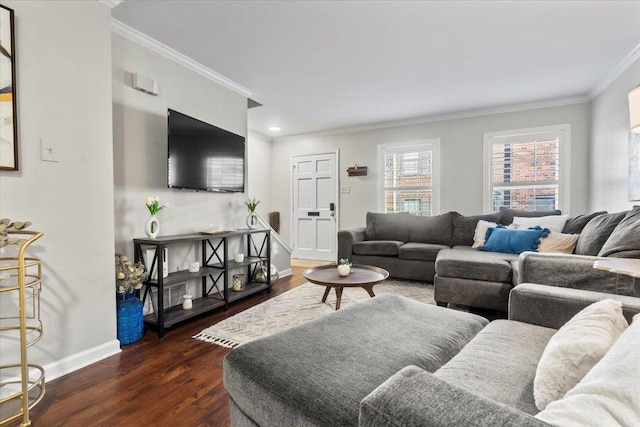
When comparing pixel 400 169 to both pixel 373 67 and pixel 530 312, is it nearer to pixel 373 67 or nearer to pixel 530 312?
pixel 373 67

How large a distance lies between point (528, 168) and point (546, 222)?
4.03 feet

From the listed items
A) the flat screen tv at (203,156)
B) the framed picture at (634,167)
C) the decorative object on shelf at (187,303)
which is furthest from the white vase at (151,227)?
the framed picture at (634,167)

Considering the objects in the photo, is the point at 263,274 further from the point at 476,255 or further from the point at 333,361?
the point at 333,361

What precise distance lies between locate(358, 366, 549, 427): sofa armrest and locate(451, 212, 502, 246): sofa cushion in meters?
3.91

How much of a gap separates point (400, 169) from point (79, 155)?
4.37 metres

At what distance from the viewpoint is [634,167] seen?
9.27 feet

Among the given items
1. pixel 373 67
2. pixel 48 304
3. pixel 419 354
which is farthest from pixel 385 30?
pixel 48 304

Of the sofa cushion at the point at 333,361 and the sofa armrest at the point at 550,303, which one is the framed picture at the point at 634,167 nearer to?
the sofa armrest at the point at 550,303

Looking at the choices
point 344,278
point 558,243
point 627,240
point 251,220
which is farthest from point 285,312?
point 558,243

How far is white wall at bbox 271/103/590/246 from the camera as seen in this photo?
411cm

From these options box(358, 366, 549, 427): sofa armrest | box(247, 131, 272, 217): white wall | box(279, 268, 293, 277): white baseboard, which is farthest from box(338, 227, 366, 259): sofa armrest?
box(358, 366, 549, 427): sofa armrest

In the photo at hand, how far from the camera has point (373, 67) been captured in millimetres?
3213

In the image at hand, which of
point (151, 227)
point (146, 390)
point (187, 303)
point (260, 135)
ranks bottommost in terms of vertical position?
point (146, 390)

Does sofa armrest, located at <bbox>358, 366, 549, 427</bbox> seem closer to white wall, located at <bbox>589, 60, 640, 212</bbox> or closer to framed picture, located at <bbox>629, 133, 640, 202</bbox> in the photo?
framed picture, located at <bbox>629, 133, 640, 202</bbox>
